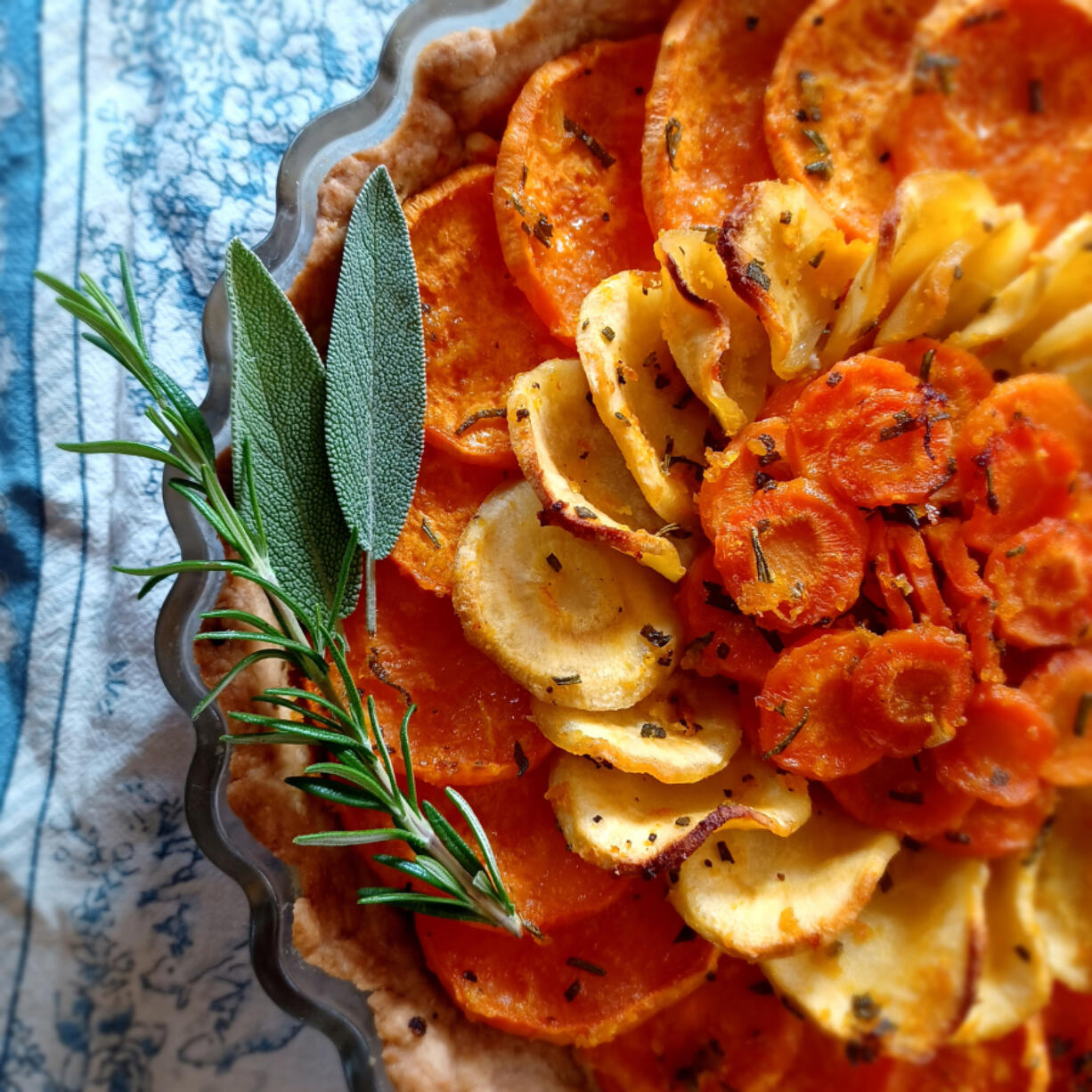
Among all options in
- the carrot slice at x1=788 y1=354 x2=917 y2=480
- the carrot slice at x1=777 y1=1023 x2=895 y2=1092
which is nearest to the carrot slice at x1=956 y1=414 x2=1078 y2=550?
the carrot slice at x1=788 y1=354 x2=917 y2=480

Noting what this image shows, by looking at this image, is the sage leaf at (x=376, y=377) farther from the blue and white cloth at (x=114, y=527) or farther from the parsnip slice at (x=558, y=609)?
the blue and white cloth at (x=114, y=527)

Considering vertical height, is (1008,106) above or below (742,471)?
above

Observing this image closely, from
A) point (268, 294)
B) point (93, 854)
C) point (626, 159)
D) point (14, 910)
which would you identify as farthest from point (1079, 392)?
point (14, 910)

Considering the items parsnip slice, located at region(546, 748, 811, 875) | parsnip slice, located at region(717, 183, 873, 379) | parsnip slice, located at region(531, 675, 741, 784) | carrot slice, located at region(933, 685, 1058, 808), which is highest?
parsnip slice, located at region(717, 183, 873, 379)

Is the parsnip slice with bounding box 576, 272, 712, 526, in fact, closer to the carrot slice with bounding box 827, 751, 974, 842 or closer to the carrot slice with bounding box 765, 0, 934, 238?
the carrot slice with bounding box 765, 0, 934, 238

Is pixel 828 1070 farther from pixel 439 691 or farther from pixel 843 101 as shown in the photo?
pixel 843 101

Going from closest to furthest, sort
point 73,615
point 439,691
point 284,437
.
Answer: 1. point 284,437
2. point 439,691
3. point 73,615

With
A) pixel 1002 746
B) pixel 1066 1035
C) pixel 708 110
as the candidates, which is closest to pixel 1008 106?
pixel 708 110

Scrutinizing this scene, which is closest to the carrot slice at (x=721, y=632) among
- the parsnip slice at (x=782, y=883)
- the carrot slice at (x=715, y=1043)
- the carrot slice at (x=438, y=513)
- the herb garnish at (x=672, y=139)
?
the parsnip slice at (x=782, y=883)
